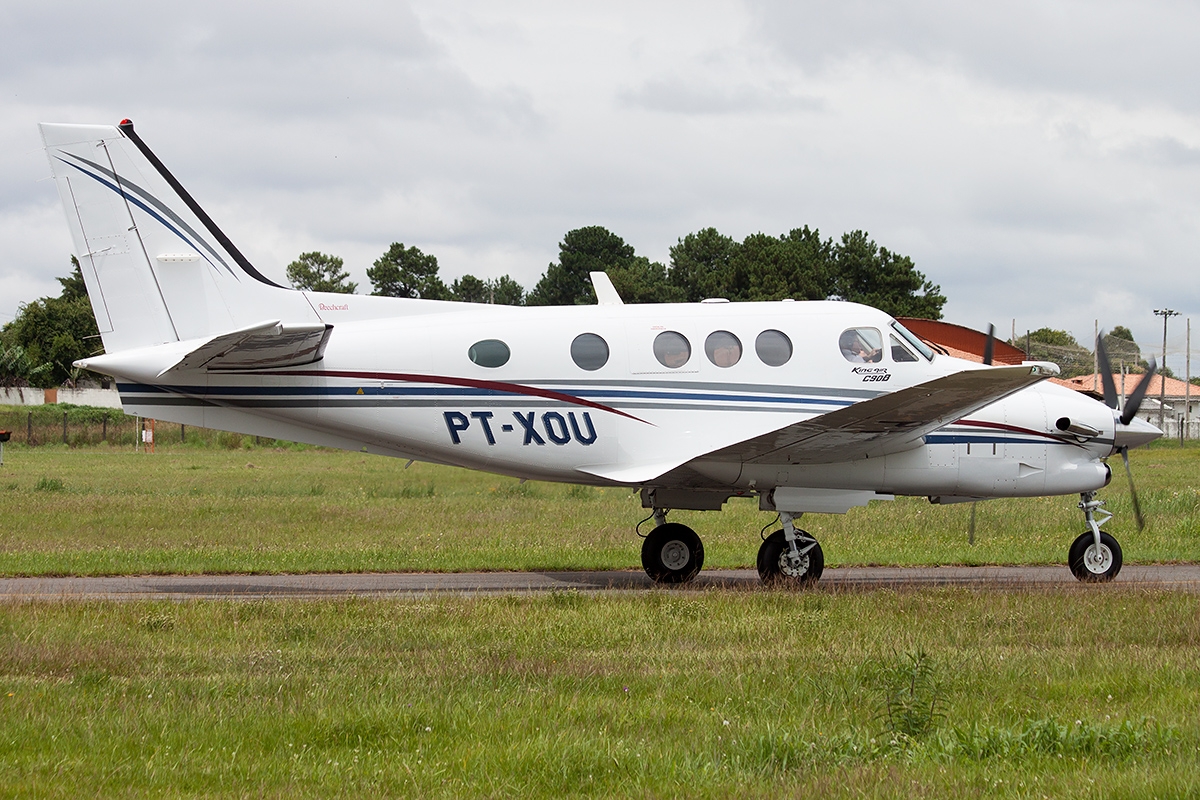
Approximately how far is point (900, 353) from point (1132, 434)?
3.61m

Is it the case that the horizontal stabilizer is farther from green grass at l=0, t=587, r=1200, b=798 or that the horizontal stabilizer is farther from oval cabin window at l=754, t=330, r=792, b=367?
oval cabin window at l=754, t=330, r=792, b=367

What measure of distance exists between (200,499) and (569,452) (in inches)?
632

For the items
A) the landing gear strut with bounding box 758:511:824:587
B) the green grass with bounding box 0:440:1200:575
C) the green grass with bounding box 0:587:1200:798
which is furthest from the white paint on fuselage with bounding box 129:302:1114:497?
the green grass with bounding box 0:440:1200:575

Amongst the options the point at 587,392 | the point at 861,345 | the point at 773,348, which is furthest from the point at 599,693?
the point at 861,345

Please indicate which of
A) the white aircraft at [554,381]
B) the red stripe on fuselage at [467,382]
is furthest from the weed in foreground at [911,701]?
the red stripe on fuselage at [467,382]

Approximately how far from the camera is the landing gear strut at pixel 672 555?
15.4 metres

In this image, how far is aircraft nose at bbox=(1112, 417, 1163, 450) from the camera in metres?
15.4

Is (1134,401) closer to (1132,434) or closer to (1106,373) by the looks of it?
(1132,434)

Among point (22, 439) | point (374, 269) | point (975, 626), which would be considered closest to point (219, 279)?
point (975, 626)

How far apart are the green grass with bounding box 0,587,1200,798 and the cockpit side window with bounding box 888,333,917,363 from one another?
3880 mm

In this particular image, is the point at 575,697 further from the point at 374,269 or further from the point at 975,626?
the point at 374,269

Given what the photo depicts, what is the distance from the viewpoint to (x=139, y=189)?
14.0 meters

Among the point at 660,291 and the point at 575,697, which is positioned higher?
the point at 660,291

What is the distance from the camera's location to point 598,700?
7.89 meters
